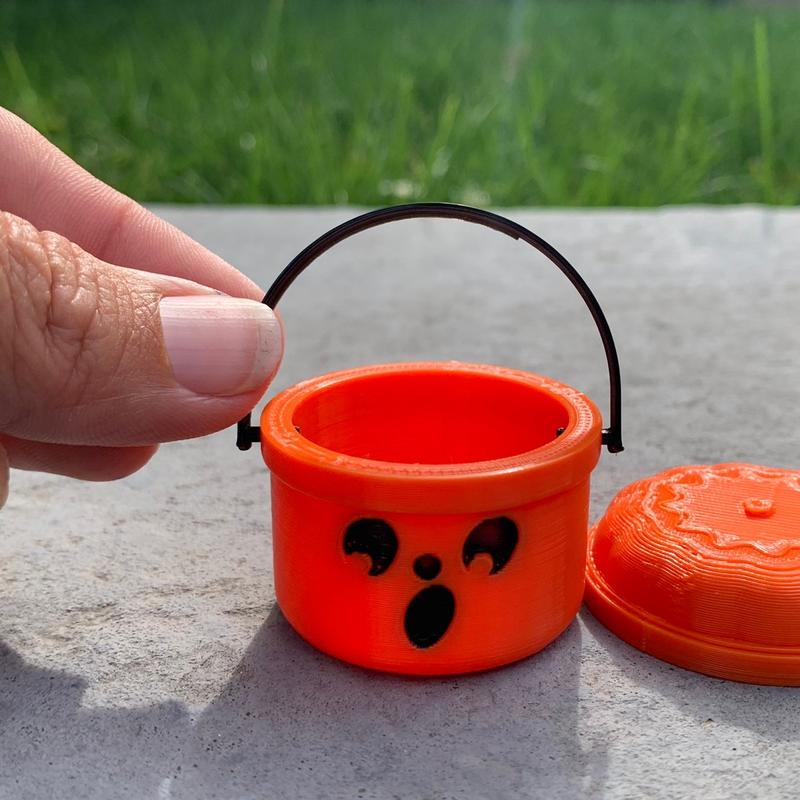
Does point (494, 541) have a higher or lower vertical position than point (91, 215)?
lower

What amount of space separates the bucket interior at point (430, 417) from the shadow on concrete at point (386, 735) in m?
0.28

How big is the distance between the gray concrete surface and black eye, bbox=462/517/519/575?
0.14m

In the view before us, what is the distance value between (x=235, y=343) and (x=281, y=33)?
4.22 meters

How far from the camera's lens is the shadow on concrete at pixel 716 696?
3.42 feet

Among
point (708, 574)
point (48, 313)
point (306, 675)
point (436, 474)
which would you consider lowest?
point (306, 675)

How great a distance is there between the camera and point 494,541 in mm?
1053

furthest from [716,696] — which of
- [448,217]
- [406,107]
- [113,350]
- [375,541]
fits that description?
[406,107]

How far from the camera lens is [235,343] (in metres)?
1.06

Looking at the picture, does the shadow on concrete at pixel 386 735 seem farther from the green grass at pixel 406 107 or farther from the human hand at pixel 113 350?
the green grass at pixel 406 107

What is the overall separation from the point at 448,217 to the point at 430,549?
1.08ft

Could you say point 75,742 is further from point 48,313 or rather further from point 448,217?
point 448,217

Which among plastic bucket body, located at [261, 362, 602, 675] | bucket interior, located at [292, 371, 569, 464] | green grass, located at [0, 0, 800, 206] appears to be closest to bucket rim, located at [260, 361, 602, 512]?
plastic bucket body, located at [261, 362, 602, 675]

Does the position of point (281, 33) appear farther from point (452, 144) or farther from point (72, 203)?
point (72, 203)

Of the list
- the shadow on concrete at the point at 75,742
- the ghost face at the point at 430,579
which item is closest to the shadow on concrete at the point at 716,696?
the ghost face at the point at 430,579
